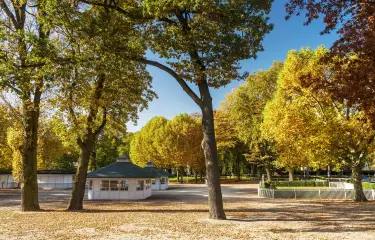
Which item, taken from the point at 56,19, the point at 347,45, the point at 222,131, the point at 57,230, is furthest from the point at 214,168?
the point at 222,131

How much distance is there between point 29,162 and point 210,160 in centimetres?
1115

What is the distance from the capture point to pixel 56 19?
47.1 ft

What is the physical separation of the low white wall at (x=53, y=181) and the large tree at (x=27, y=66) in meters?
29.5

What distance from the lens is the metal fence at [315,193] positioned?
81.5 feet

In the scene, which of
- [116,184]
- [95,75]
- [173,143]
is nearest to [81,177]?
[95,75]

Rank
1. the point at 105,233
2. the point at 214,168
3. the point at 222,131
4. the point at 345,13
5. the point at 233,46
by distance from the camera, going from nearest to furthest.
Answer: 1. the point at 345,13
2. the point at 105,233
3. the point at 233,46
4. the point at 214,168
5. the point at 222,131

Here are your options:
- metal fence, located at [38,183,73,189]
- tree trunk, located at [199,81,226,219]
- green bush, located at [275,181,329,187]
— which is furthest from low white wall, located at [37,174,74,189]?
tree trunk, located at [199,81,226,219]

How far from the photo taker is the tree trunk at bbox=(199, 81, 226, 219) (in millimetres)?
15008

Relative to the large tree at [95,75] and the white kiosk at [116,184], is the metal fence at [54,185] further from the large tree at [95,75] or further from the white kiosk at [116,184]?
the large tree at [95,75]

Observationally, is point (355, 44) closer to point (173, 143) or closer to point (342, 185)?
point (342, 185)

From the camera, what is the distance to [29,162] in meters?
18.9

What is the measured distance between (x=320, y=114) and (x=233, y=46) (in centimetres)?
1183

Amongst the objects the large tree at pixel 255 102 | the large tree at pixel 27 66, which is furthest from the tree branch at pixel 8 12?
the large tree at pixel 255 102

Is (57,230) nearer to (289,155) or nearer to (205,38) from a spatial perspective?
(205,38)
